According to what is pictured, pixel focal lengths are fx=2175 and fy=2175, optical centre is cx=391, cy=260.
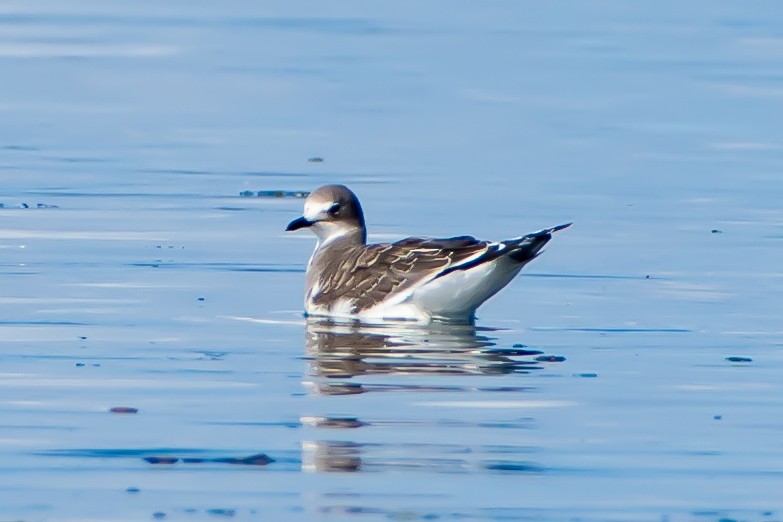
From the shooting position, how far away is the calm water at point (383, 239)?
913 centimetres

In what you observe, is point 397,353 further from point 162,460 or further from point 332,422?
point 162,460

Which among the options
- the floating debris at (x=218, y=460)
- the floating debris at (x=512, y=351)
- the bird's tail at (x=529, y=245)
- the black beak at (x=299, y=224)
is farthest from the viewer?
the black beak at (x=299, y=224)

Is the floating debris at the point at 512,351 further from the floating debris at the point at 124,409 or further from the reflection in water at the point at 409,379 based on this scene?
the floating debris at the point at 124,409

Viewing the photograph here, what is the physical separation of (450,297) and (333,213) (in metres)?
1.94

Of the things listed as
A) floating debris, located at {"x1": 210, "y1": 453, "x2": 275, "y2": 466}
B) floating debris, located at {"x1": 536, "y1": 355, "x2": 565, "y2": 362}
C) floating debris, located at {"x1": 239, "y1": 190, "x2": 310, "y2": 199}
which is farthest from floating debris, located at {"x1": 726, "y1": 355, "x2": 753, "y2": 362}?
floating debris, located at {"x1": 239, "y1": 190, "x2": 310, "y2": 199}

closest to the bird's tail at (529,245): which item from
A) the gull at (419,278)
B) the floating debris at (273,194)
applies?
the gull at (419,278)

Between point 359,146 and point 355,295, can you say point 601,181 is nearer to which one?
point 359,146

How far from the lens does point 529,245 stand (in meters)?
13.6

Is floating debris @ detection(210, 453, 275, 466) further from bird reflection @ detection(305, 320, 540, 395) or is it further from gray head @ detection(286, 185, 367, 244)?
gray head @ detection(286, 185, 367, 244)

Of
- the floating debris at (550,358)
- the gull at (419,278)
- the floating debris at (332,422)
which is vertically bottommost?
the floating debris at (550,358)

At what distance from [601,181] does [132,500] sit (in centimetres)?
1184

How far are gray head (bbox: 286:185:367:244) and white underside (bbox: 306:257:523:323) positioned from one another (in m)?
1.50

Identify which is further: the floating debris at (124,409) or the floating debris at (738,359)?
the floating debris at (738,359)

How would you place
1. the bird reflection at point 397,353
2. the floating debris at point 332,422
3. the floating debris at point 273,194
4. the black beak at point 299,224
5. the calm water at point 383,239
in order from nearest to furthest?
the calm water at point 383,239, the floating debris at point 332,422, the bird reflection at point 397,353, the black beak at point 299,224, the floating debris at point 273,194
